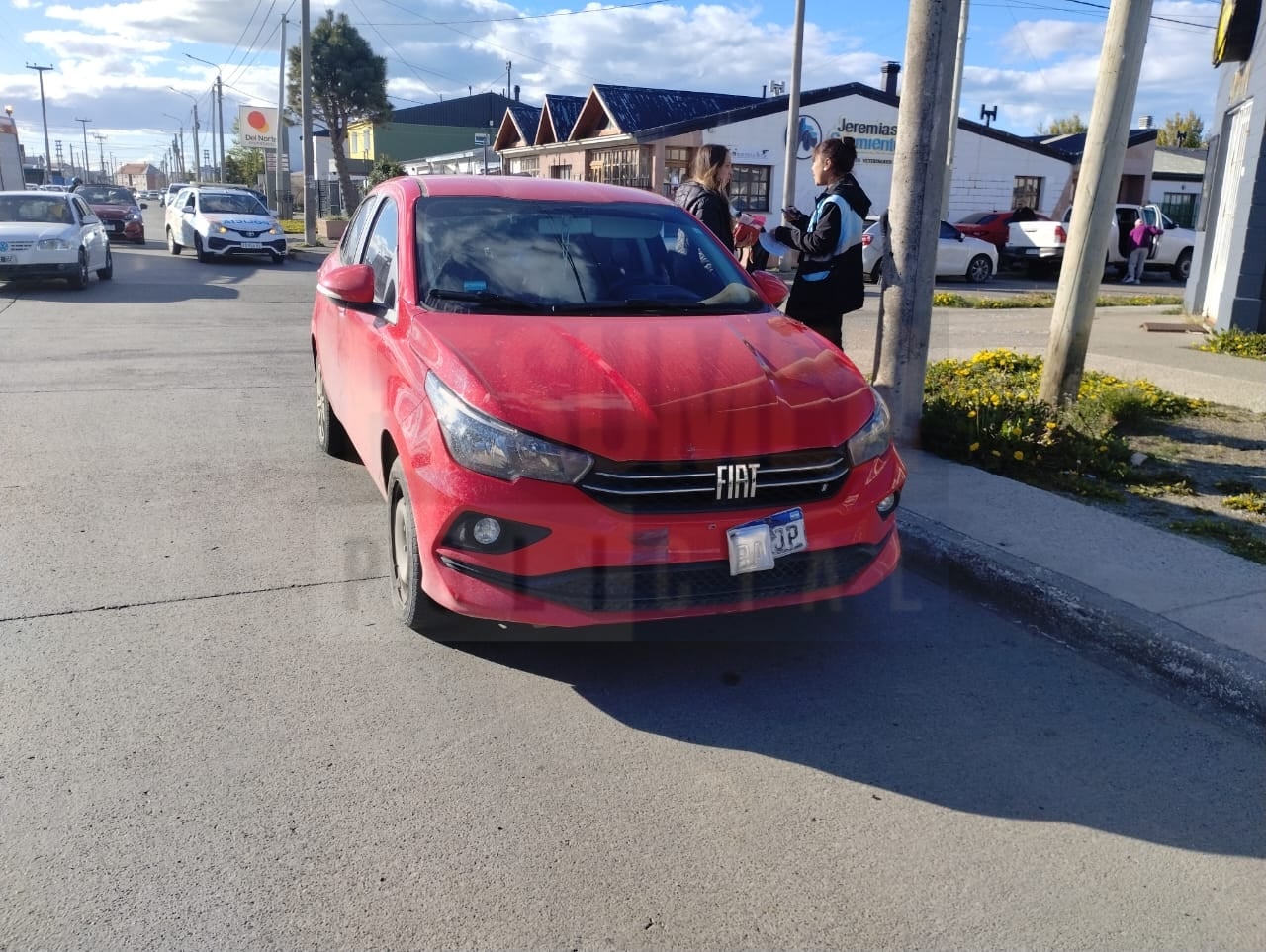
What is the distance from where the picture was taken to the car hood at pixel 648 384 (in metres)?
3.50

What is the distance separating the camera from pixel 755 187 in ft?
100

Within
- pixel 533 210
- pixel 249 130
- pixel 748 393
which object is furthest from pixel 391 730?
pixel 249 130

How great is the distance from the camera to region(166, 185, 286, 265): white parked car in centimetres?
2177

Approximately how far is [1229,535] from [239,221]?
21089 mm

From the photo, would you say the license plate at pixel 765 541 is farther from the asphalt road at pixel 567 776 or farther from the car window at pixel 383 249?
the car window at pixel 383 249

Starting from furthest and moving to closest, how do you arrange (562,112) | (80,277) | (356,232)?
(562,112)
(80,277)
(356,232)

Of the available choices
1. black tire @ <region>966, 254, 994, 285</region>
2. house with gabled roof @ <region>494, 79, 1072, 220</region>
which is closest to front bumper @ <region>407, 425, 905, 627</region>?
black tire @ <region>966, 254, 994, 285</region>

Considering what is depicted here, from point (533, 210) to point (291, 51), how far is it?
45.1 m

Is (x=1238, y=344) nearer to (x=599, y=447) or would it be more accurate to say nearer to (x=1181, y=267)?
(x=599, y=447)

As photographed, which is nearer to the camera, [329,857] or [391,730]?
[329,857]

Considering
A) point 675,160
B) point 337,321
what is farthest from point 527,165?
point 337,321

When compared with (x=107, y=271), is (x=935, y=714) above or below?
below

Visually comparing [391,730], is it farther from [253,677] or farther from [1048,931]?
[1048,931]

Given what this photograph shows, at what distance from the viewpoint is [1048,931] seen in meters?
2.57
